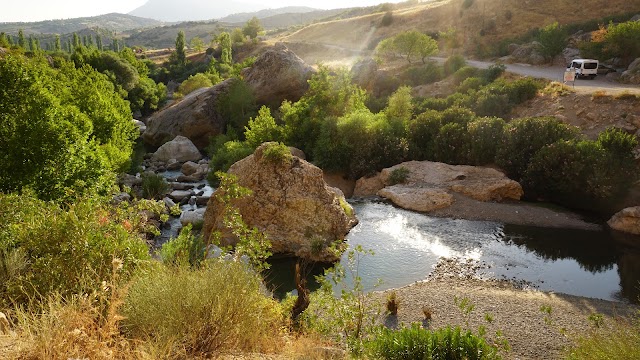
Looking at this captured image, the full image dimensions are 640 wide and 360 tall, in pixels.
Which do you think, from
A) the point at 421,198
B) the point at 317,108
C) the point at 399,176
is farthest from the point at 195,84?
the point at 421,198

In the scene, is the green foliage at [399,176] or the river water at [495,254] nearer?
the river water at [495,254]

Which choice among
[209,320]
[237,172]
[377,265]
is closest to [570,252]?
[377,265]

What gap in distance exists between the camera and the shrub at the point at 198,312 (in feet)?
23.2

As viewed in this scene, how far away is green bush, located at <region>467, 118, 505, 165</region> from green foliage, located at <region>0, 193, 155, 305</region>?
28.0 metres

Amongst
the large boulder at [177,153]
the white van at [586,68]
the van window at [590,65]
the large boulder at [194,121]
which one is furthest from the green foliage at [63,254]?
the van window at [590,65]

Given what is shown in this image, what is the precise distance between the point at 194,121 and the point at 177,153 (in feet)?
16.8

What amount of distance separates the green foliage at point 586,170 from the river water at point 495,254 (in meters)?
3.62

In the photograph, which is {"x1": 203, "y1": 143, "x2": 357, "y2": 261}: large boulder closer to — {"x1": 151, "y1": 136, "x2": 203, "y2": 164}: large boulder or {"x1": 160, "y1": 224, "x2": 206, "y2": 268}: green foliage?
{"x1": 160, "y1": 224, "x2": 206, "y2": 268}: green foliage

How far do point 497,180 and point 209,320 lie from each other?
2688 centimetres

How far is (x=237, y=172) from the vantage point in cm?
2312

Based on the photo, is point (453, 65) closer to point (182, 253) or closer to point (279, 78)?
point (279, 78)

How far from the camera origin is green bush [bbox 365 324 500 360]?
8.30m

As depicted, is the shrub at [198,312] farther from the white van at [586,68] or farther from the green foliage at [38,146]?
the white van at [586,68]

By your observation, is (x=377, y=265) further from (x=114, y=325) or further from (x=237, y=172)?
(x=114, y=325)
